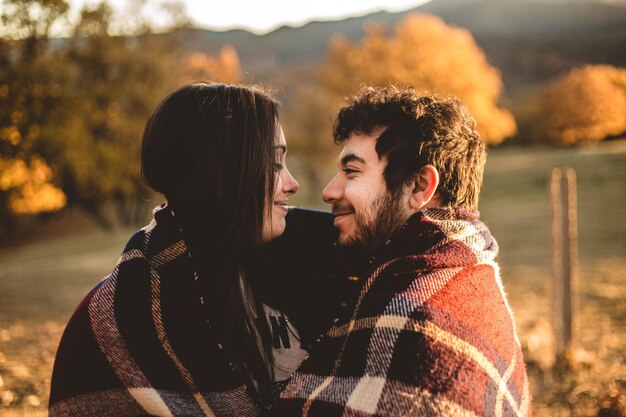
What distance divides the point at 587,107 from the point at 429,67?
14588 mm

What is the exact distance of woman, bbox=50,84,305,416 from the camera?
6.70 ft

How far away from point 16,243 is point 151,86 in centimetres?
1173

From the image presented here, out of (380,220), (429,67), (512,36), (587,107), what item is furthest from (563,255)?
(512,36)

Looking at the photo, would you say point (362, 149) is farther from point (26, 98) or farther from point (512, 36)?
point (512, 36)

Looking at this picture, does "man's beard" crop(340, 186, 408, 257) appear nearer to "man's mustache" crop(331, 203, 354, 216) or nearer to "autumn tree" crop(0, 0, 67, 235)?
"man's mustache" crop(331, 203, 354, 216)

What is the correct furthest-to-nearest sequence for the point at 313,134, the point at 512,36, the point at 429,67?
the point at 512,36, the point at 313,134, the point at 429,67

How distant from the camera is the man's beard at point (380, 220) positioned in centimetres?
264

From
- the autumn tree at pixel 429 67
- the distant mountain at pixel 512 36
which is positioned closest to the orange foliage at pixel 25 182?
the distant mountain at pixel 512 36

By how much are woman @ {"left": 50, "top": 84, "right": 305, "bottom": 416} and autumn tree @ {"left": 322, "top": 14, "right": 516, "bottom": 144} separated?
26.8 metres

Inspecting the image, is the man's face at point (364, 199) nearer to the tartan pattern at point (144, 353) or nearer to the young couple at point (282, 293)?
the young couple at point (282, 293)

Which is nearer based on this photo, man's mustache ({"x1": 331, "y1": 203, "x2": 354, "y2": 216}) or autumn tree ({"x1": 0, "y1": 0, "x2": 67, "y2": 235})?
man's mustache ({"x1": 331, "y1": 203, "x2": 354, "y2": 216})

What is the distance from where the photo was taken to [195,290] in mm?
2178

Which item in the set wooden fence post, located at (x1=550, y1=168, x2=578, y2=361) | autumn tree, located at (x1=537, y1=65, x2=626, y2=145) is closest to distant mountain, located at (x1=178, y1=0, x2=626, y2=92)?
autumn tree, located at (x1=537, y1=65, x2=626, y2=145)

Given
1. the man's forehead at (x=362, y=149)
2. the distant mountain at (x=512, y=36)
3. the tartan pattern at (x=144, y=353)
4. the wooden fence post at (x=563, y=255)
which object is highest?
the distant mountain at (x=512, y=36)
